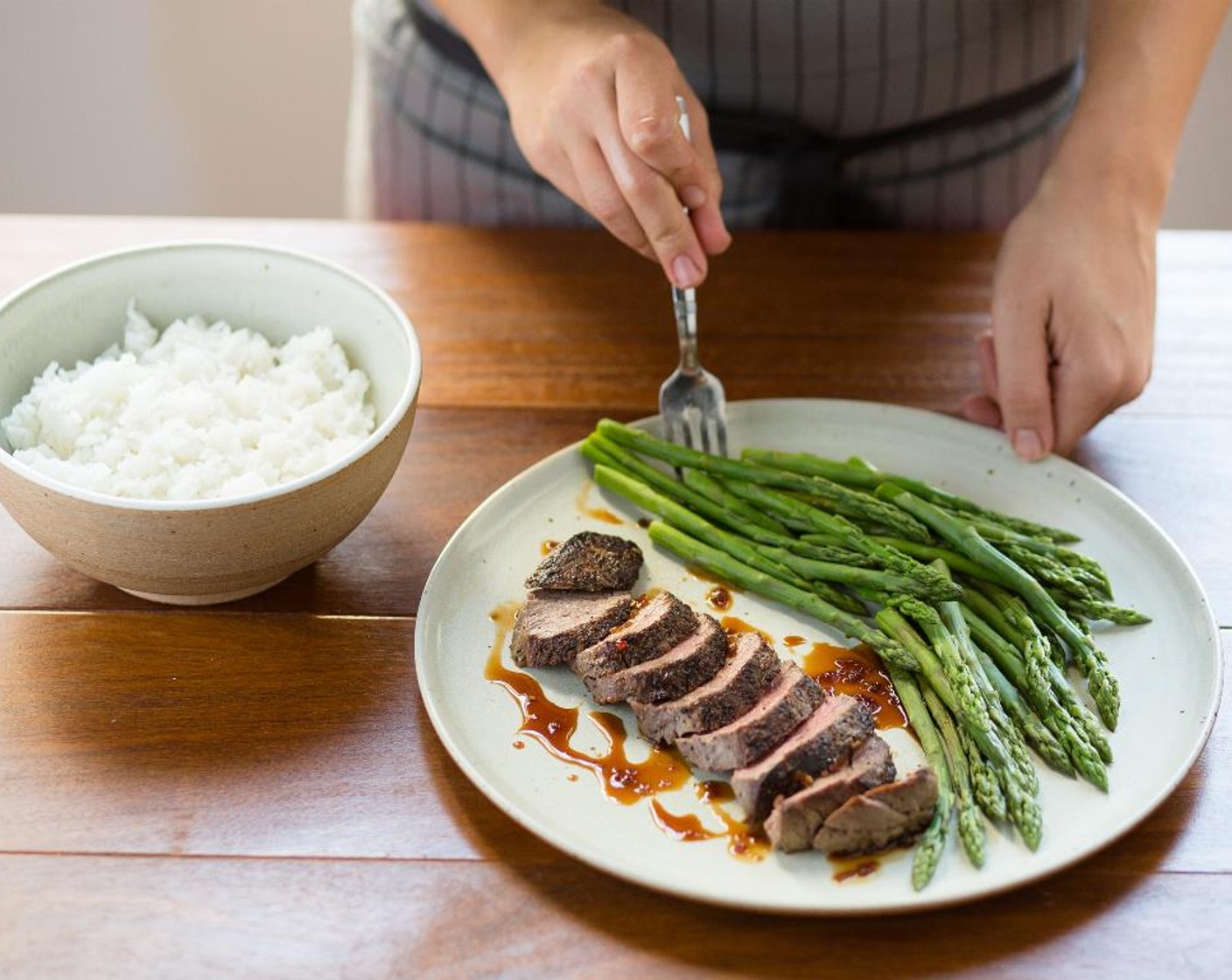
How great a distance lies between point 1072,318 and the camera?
7.66 ft

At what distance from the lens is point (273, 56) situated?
498cm

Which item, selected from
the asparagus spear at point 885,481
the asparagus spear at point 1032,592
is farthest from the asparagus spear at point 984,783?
the asparagus spear at point 885,481

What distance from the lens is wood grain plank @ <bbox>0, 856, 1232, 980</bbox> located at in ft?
5.19

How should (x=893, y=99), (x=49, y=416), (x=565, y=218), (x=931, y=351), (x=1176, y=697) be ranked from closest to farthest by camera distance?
(x=1176, y=697), (x=49, y=416), (x=931, y=351), (x=893, y=99), (x=565, y=218)

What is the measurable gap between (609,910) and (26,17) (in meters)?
4.43

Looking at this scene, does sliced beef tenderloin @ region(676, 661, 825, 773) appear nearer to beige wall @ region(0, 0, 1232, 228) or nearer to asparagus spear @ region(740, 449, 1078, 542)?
asparagus spear @ region(740, 449, 1078, 542)

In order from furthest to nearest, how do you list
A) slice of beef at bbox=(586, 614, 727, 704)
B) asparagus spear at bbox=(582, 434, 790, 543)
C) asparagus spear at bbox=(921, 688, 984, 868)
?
asparagus spear at bbox=(582, 434, 790, 543) < slice of beef at bbox=(586, 614, 727, 704) < asparagus spear at bbox=(921, 688, 984, 868)

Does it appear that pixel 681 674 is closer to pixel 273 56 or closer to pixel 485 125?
pixel 485 125

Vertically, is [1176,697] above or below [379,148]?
below

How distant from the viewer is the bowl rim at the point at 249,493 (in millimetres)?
1821

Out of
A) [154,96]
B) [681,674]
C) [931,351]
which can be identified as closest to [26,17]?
[154,96]

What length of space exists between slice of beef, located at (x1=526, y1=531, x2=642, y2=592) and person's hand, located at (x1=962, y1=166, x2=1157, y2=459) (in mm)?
767

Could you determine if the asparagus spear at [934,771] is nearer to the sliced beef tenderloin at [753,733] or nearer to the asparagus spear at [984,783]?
the asparagus spear at [984,783]

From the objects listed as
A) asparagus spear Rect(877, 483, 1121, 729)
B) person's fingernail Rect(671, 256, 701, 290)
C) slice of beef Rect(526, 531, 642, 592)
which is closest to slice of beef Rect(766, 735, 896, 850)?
asparagus spear Rect(877, 483, 1121, 729)
